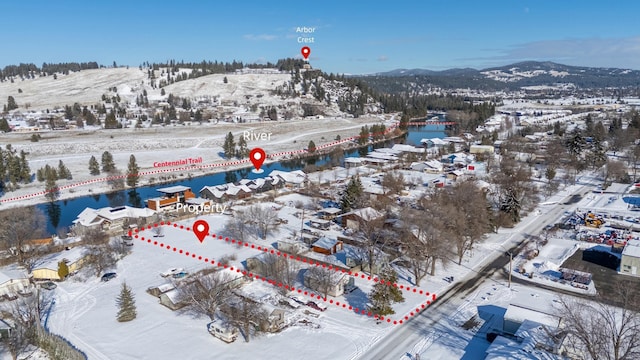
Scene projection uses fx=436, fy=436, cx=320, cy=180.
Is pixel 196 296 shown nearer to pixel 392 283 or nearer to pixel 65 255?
pixel 392 283

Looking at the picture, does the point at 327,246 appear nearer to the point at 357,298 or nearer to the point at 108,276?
the point at 357,298

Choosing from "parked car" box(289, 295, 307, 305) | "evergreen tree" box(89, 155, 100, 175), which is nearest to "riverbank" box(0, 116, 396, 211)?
"evergreen tree" box(89, 155, 100, 175)

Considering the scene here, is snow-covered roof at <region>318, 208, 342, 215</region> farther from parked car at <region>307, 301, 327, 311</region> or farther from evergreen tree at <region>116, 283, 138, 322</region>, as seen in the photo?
→ evergreen tree at <region>116, 283, 138, 322</region>

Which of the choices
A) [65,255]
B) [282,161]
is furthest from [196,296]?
[282,161]

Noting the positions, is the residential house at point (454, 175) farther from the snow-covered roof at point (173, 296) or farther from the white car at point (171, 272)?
the snow-covered roof at point (173, 296)

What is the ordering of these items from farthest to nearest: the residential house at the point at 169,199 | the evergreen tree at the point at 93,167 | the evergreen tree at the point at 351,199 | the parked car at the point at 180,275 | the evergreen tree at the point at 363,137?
the evergreen tree at the point at 363,137, the evergreen tree at the point at 93,167, the residential house at the point at 169,199, the evergreen tree at the point at 351,199, the parked car at the point at 180,275

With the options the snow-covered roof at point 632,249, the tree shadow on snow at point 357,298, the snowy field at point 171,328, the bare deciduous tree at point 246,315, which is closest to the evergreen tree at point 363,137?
the snow-covered roof at point 632,249
